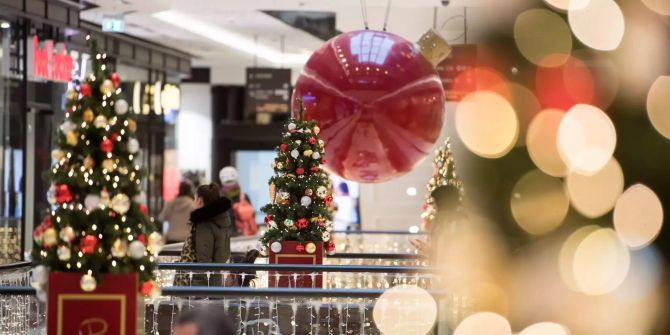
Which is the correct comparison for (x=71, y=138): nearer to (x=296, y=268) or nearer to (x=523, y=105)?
(x=296, y=268)

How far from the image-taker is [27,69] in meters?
14.0

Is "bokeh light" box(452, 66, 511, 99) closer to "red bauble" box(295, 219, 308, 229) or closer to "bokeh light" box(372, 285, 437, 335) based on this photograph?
"bokeh light" box(372, 285, 437, 335)

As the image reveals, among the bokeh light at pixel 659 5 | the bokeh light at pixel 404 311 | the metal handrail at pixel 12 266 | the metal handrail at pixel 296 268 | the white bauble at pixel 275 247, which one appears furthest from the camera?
the white bauble at pixel 275 247

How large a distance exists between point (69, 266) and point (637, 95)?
420cm

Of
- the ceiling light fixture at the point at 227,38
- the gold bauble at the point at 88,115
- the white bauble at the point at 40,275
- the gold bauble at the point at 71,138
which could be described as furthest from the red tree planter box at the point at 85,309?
the ceiling light fixture at the point at 227,38

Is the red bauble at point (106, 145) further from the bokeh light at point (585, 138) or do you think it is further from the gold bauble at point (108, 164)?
the bokeh light at point (585, 138)

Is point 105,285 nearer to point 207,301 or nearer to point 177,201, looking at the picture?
point 207,301

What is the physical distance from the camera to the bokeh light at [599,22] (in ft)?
3.59

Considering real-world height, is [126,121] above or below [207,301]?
above

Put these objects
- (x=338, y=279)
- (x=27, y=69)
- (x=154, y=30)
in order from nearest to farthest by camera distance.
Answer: (x=338, y=279), (x=27, y=69), (x=154, y=30)

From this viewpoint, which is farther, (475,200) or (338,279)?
(338,279)

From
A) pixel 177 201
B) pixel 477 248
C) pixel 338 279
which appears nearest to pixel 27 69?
pixel 177 201

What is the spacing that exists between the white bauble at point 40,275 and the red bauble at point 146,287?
0.44 meters

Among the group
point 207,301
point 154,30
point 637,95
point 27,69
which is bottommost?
point 207,301
